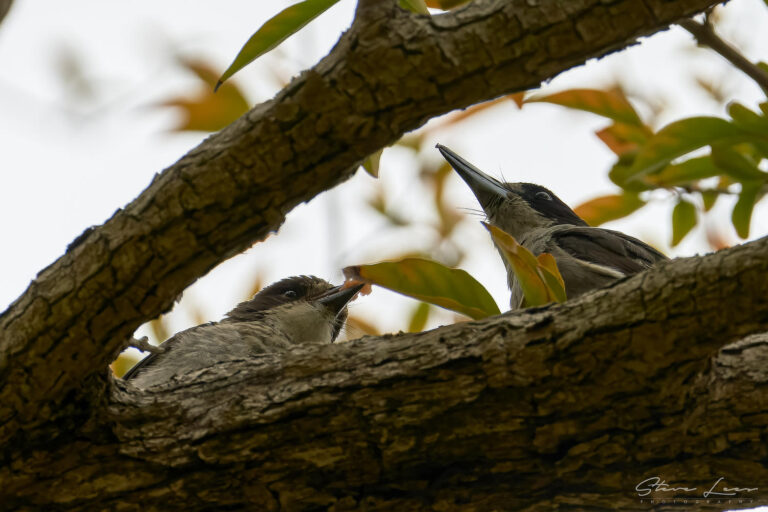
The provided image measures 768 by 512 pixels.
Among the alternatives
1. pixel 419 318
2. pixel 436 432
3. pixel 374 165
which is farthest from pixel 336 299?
pixel 436 432

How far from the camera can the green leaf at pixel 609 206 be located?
4520 millimetres

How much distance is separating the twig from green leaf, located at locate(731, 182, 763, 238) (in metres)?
0.56

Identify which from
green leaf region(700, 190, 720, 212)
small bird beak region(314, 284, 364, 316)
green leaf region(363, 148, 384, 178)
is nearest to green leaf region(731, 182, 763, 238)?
green leaf region(700, 190, 720, 212)

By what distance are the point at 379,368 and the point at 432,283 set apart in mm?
367

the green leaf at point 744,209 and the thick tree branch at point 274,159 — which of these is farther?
the green leaf at point 744,209

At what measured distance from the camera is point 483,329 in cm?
295

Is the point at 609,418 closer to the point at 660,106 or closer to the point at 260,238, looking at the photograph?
the point at 260,238

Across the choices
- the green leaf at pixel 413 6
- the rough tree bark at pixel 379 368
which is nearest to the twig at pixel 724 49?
the green leaf at pixel 413 6

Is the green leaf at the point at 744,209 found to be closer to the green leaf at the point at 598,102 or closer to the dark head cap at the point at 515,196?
the green leaf at the point at 598,102

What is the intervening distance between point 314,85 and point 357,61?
138 mm

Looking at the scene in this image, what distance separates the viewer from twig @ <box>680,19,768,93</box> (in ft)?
11.8

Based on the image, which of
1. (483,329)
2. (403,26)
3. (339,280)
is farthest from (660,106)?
(403,26)

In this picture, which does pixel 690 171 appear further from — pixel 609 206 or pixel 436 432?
pixel 436 432

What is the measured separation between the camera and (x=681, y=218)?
174 inches
